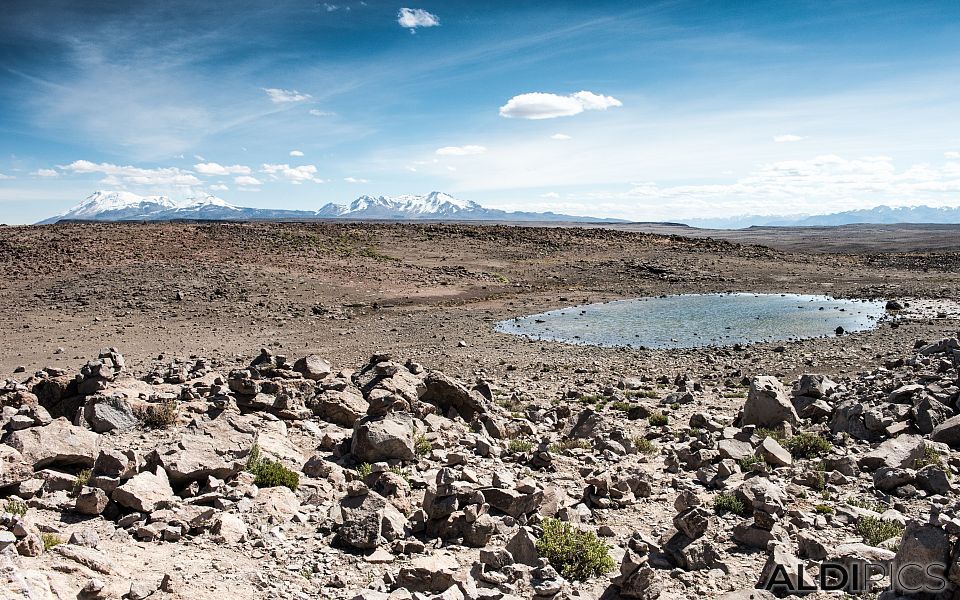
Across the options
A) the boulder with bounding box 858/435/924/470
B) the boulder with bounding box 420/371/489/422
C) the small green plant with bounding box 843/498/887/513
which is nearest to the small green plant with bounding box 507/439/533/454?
the boulder with bounding box 420/371/489/422

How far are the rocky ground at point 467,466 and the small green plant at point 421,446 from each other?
0.19 ft

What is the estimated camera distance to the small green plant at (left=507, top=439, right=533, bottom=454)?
11906mm

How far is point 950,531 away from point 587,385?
12.6 m

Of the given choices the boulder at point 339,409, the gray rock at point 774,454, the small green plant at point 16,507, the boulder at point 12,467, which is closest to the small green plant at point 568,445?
the gray rock at point 774,454

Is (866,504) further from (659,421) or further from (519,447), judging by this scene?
(519,447)

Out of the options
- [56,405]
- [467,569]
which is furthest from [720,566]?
[56,405]

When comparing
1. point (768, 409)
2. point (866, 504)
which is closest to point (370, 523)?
point (866, 504)

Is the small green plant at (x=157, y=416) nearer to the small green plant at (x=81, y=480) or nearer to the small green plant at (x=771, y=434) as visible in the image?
the small green plant at (x=81, y=480)

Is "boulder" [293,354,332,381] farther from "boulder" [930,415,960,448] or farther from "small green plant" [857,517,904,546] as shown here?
"boulder" [930,415,960,448]

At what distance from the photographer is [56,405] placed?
501 inches

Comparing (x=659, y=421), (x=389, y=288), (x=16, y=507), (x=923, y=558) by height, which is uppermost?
(x=389, y=288)

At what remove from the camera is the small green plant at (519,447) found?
11.9 metres

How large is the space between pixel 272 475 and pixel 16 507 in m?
3.12

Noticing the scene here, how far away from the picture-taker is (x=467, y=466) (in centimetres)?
1073
